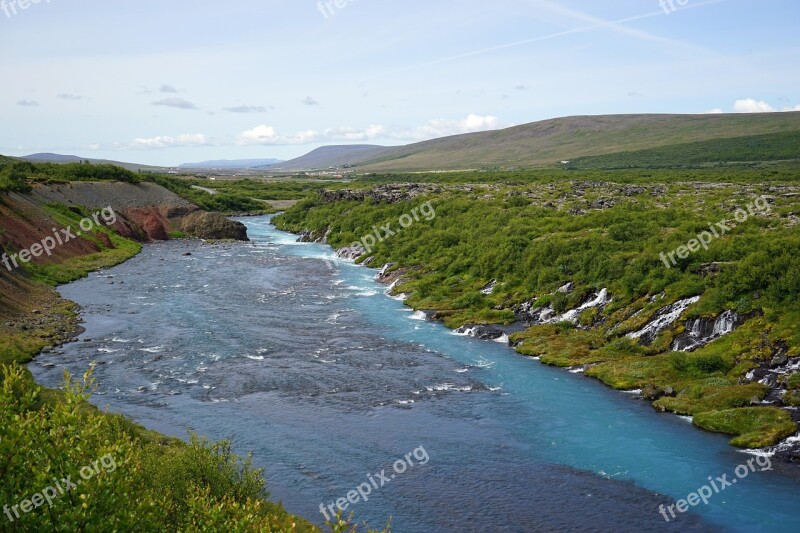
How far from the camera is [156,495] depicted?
76.1 ft

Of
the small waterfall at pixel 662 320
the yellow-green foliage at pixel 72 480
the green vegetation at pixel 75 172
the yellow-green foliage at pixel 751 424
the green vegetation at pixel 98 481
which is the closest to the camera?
the yellow-green foliage at pixel 72 480


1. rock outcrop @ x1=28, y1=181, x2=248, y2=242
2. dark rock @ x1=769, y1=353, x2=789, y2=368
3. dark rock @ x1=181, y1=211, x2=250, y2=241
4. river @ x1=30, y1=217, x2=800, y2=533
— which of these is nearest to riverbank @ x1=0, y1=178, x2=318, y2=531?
river @ x1=30, y1=217, x2=800, y2=533

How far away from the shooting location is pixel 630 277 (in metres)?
61.4

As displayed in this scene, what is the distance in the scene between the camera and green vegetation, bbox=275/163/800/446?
45.9 metres

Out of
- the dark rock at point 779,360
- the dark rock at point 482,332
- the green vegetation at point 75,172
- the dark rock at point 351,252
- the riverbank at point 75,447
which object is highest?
the green vegetation at point 75,172

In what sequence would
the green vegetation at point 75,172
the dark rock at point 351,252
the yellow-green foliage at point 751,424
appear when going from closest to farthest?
the yellow-green foliage at point 751,424
the dark rock at point 351,252
the green vegetation at point 75,172

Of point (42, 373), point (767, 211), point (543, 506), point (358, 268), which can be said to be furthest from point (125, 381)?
point (767, 211)

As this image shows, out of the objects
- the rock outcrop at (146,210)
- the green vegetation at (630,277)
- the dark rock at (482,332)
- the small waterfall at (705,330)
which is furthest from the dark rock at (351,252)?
the small waterfall at (705,330)

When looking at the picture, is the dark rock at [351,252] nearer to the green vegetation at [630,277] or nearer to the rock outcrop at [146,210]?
the green vegetation at [630,277]

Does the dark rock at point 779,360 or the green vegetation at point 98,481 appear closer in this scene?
the green vegetation at point 98,481

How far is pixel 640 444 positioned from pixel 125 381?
113 ft

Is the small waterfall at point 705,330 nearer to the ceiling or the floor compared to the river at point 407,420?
nearer to the ceiling

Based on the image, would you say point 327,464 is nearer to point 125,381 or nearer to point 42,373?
point 125,381

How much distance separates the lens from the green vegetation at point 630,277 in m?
45.9
